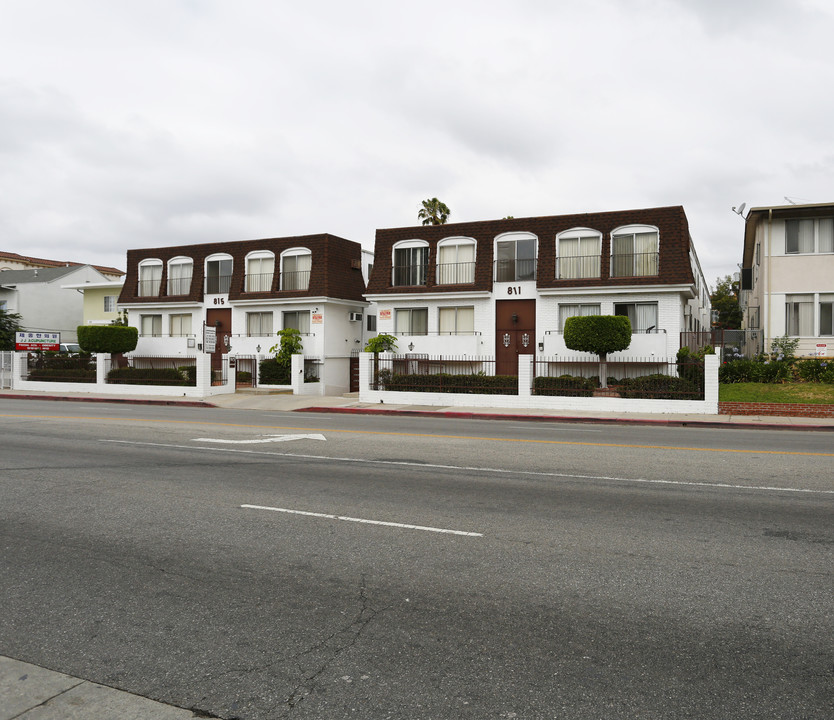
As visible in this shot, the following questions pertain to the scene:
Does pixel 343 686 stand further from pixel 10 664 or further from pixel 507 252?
pixel 507 252

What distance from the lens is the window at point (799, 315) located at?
82.6 ft

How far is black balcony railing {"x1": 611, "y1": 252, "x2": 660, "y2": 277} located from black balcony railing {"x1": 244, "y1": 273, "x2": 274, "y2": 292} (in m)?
18.2

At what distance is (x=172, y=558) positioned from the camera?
5.70 meters

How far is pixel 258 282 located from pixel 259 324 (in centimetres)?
233

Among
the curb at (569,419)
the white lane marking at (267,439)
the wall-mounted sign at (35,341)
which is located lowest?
the curb at (569,419)

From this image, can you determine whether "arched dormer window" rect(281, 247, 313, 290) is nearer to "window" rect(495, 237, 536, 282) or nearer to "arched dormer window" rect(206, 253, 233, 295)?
"arched dormer window" rect(206, 253, 233, 295)

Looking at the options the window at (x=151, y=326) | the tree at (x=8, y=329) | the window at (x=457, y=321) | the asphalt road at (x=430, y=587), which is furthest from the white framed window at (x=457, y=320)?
the tree at (x=8, y=329)

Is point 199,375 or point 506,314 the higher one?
point 506,314

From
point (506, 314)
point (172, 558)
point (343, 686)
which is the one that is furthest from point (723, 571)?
point (506, 314)

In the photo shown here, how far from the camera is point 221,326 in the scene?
36.4 m

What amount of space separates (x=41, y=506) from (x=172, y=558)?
3.01m

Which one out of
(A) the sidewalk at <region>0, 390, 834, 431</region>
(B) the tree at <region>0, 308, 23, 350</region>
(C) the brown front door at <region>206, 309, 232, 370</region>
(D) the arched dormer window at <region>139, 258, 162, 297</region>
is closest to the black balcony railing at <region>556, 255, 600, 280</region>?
(A) the sidewalk at <region>0, 390, 834, 431</region>

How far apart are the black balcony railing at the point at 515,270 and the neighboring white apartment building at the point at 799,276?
9132 millimetres

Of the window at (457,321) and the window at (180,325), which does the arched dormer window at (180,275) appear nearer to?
the window at (180,325)
